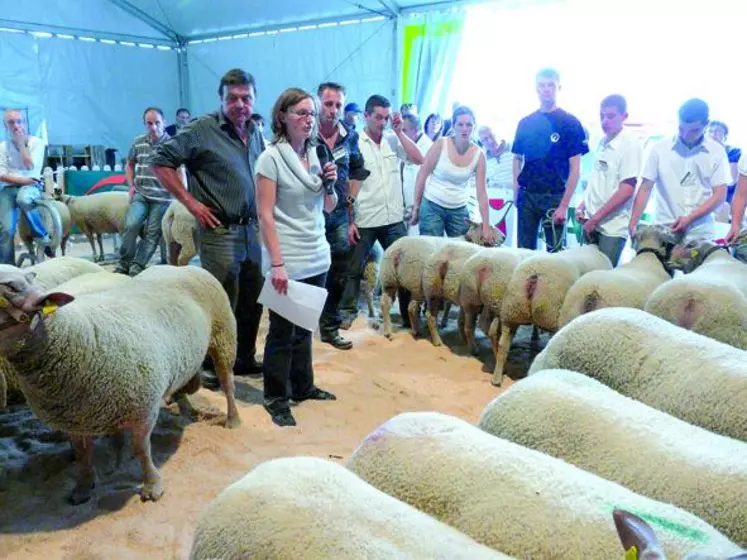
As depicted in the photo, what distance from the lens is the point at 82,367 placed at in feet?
8.11

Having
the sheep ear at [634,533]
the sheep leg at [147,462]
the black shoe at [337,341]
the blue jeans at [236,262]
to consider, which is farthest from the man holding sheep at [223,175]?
the sheep ear at [634,533]

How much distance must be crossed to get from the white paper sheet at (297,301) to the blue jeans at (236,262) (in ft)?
1.84

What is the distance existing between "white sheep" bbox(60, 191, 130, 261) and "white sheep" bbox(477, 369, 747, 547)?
7.30 metres

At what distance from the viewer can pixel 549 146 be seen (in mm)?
4918

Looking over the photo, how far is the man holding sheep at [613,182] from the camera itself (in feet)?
14.2

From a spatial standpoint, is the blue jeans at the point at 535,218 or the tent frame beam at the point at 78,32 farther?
the tent frame beam at the point at 78,32

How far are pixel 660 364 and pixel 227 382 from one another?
220cm

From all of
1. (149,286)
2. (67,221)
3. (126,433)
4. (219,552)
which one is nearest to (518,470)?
(219,552)

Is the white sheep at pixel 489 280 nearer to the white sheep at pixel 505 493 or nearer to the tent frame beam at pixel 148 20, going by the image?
the white sheep at pixel 505 493

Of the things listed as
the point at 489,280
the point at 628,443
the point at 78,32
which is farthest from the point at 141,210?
the point at 78,32

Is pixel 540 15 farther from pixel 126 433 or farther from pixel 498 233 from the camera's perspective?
pixel 126 433

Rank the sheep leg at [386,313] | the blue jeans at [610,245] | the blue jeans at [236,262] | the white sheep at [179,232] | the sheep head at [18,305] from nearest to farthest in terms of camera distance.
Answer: the sheep head at [18,305], the blue jeans at [236,262], the blue jeans at [610,245], the sheep leg at [386,313], the white sheep at [179,232]

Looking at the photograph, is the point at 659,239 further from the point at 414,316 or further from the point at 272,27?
the point at 272,27

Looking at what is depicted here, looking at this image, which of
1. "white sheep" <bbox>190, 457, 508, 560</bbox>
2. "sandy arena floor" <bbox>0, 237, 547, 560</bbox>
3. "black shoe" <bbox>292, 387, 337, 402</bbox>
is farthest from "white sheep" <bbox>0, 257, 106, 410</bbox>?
"white sheep" <bbox>190, 457, 508, 560</bbox>
